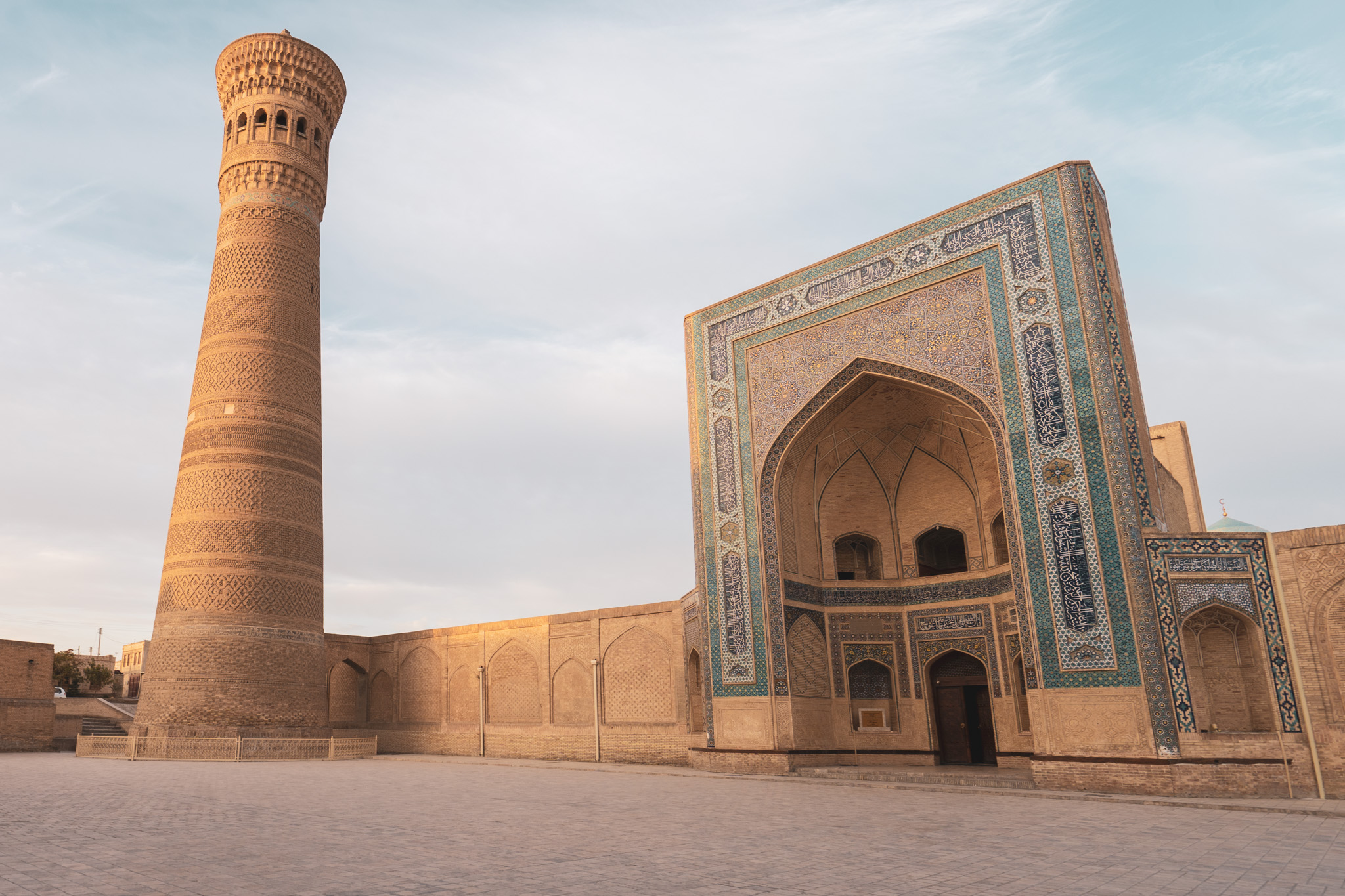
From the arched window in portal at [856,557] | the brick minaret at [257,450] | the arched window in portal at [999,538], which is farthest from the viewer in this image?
the brick minaret at [257,450]

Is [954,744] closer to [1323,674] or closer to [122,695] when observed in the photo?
[1323,674]

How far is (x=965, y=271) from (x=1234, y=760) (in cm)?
538

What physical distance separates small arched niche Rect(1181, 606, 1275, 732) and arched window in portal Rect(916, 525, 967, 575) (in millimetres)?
4199

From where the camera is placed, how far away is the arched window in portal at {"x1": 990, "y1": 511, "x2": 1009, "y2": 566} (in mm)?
11453

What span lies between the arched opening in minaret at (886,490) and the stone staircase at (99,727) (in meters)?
15.5

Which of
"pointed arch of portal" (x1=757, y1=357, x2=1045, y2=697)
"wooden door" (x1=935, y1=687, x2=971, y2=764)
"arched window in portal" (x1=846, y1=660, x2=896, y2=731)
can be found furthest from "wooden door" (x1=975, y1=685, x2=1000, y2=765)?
"pointed arch of portal" (x1=757, y1=357, x2=1045, y2=697)

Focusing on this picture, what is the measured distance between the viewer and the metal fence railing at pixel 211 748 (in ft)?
43.5

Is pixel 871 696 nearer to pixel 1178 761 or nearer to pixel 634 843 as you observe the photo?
pixel 1178 761

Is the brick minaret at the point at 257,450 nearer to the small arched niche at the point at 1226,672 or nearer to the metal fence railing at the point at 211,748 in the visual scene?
the metal fence railing at the point at 211,748

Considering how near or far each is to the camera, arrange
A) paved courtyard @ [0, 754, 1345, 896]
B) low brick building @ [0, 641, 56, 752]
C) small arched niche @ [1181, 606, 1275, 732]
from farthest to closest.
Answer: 1. low brick building @ [0, 641, 56, 752]
2. small arched niche @ [1181, 606, 1275, 732]
3. paved courtyard @ [0, 754, 1345, 896]

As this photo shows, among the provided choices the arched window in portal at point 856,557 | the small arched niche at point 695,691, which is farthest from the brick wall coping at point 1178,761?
the small arched niche at point 695,691

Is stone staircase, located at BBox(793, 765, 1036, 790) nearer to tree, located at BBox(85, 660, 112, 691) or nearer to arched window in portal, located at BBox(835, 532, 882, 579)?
arched window in portal, located at BBox(835, 532, 882, 579)

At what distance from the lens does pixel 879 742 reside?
36.8ft

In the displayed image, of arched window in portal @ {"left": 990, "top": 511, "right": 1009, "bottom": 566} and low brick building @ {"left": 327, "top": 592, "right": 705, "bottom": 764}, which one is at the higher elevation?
arched window in portal @ {"left": 990, "top": 511, "right": 1009, "bottom": 566}
